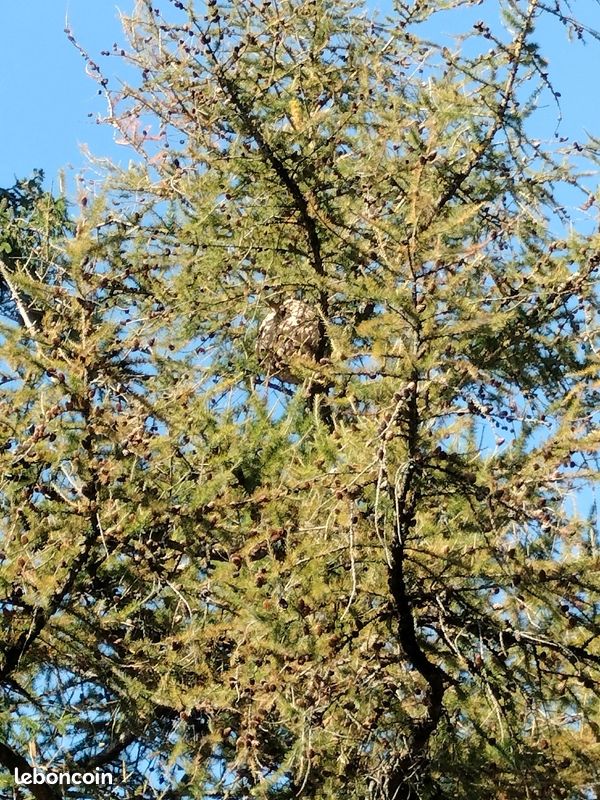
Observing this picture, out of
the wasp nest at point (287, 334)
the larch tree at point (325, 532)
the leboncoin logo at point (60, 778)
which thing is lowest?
the leboncoin logo at point (60, 778)

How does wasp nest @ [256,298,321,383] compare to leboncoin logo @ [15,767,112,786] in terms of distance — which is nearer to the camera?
leboncoin logo @ [15,767,112,786]

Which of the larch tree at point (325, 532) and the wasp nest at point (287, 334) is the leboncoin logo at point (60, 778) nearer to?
the larch tree at point (325, 532)

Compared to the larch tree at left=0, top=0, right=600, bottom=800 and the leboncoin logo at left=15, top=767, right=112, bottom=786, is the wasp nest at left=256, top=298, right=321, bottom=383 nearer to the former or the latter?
the larch tree at left=0, top=0, right=600, bottom=800

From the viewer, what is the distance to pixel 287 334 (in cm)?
609

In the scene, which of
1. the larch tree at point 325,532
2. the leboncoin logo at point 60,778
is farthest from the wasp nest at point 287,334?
the leboncoin logo at point 60,778

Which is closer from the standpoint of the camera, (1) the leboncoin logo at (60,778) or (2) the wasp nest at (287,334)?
(1) the leboncoin logo at (60,778)

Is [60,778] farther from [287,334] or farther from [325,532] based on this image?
[287,334]

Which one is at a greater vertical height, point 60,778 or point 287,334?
point 287,334

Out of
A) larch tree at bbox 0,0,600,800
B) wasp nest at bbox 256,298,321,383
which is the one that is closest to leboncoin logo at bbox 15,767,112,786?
larch tree at bbox 0,0,600,800

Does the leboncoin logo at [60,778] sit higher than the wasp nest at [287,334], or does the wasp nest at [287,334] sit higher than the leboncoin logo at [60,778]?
the wasp nest at [287,334]

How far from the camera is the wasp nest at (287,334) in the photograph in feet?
19.7

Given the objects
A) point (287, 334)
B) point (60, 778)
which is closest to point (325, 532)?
point (60, 778)

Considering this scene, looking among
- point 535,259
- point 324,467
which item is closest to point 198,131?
point 535,259

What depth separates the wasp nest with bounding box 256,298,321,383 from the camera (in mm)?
5996
